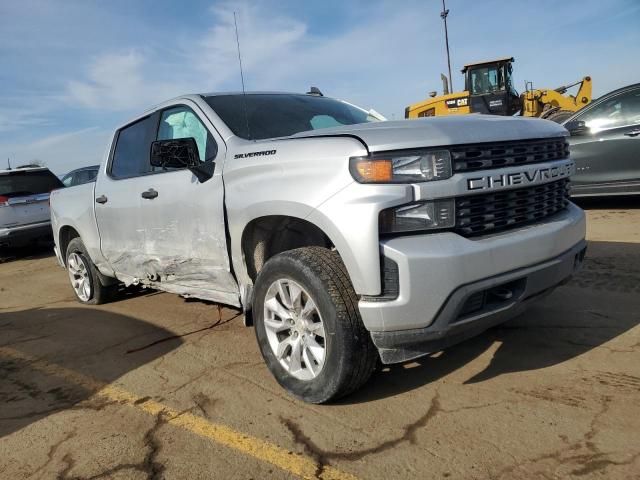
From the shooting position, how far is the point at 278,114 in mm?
3824

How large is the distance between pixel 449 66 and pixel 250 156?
3390 cm

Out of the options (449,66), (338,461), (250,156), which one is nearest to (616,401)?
(338,461)

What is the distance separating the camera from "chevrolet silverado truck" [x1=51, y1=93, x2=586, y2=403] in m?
2.44

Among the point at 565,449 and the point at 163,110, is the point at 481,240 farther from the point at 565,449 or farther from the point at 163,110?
the point at 163,110

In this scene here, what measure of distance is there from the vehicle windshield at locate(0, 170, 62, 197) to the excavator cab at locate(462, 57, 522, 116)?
1191cm

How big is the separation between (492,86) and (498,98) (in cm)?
57

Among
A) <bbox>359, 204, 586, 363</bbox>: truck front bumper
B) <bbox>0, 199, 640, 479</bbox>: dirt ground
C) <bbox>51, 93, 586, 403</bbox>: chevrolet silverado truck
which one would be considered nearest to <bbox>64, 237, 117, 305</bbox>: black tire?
<bbox>0, 199, 640, 479</bbox>: dirt ground

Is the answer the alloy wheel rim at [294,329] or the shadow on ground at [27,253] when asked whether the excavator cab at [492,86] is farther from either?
the alloy wheel rim at [294,329]

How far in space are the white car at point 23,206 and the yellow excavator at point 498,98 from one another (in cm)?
1011

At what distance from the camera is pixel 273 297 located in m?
3.01

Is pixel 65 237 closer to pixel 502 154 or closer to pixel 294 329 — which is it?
pixel 294 329

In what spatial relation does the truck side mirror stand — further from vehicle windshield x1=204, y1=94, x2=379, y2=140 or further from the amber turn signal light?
the amber turn signal light

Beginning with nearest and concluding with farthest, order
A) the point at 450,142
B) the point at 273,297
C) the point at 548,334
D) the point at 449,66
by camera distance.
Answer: the point at 450,142
the point at 273,297
the point at 548,334
the point at 449,66

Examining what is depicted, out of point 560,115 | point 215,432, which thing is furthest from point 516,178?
point 560,115
